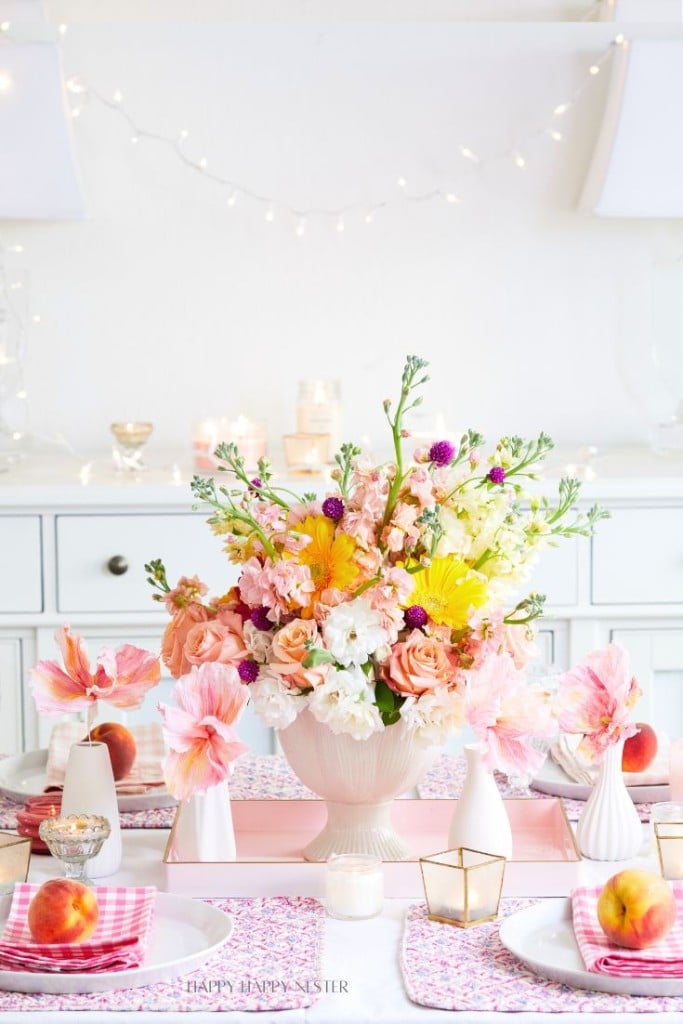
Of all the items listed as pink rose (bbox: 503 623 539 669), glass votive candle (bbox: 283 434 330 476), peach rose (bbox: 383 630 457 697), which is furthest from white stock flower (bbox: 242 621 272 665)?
glass votive candle (bbox: 283 434 330 476)

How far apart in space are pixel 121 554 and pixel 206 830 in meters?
1.26

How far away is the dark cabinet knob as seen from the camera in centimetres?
249

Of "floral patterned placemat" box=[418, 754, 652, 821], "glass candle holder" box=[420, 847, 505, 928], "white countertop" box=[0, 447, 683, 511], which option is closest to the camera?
"glass candle holder" box=[420, 847, 505, 928]

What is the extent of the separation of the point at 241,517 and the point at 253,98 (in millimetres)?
1805

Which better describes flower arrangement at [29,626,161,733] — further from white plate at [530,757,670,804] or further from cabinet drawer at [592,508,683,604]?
cabinet drawer at [592,508,683,604]

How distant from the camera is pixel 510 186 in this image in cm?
293

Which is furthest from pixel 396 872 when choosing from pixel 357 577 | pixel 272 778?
pixel 272 778

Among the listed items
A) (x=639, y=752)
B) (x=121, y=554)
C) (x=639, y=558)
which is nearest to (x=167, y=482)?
(x=121, y=554)

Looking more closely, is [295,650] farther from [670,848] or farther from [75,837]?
[670,848]

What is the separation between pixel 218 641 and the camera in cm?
125

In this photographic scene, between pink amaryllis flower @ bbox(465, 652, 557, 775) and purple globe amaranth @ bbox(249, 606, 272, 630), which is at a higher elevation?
purple globe amaranth @ bbox(249, 606, 272, 630)

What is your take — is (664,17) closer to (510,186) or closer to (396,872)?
(510,186)

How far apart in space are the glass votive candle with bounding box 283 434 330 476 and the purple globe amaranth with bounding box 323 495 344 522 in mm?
1355

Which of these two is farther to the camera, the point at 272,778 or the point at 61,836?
the point at 272,778
